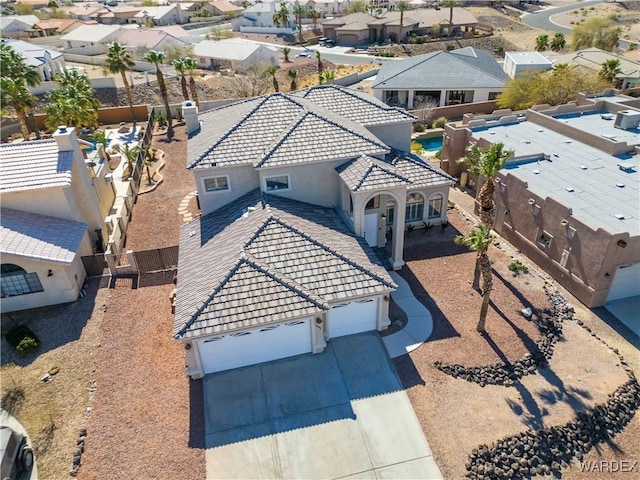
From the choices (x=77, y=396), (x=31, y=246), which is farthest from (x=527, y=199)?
(x=31, y=246)

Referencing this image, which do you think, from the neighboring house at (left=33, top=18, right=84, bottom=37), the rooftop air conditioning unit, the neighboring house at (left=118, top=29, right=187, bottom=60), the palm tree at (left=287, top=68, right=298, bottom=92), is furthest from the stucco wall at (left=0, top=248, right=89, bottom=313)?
the neighboring house at (left=33, top=18, right=84, bottom=37)

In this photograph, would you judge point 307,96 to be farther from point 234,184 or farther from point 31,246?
point 31,246

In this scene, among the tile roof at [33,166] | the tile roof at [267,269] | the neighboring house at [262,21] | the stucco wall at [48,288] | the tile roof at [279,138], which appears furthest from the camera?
the neighboring house at [262,21]

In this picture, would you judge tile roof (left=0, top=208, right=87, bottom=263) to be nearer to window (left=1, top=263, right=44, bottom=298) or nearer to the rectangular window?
window (left=1, top=263, right=44, bottom=298)

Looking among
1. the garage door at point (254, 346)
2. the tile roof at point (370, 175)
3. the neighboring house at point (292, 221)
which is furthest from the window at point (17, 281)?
the tile roof at point (370, 175)

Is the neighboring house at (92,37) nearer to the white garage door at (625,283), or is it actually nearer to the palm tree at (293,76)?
the palm tree at (293,76)

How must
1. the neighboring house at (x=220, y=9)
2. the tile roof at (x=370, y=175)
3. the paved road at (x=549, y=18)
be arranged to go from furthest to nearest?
the neighboring house at (x=220, y=9), the paved road at (x=549, y=18), the tile roof at (x=370, y=175)

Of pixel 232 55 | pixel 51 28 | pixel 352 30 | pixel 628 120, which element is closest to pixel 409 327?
pixel 628 120
